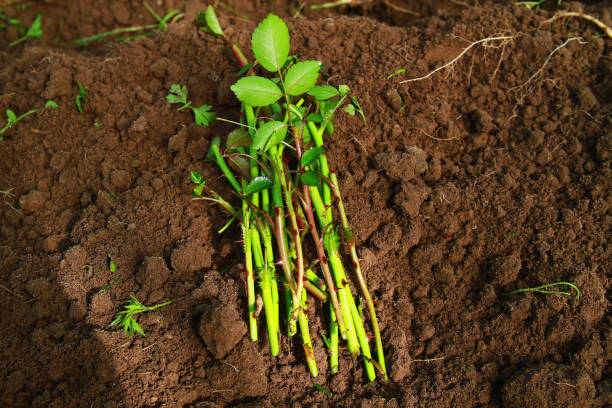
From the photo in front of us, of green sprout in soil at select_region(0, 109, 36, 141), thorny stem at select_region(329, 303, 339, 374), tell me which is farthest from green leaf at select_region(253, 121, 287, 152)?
green sprout in soil at select_region(0, 109, 36, 141)

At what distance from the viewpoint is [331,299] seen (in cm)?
176

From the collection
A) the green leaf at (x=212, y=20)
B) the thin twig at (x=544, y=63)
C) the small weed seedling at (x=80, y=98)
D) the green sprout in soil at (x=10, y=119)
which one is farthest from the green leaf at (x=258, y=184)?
the thin twig at (x=544, y=63)

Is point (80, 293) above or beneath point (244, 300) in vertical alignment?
above

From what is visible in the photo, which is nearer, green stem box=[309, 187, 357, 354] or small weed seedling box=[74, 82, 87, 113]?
green stem box=[309, 187, 357, 354]

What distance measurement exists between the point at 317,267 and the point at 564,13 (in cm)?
166

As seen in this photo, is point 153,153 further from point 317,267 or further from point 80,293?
point 317,267

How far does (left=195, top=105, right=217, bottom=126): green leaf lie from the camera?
83.9 inches

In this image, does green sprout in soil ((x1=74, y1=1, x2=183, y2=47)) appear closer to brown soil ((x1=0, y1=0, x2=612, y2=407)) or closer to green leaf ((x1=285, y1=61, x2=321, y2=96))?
brown soil ((x1=0, y1=0, x2=612, y2=407))

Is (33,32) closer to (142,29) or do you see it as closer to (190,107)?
(142,29)

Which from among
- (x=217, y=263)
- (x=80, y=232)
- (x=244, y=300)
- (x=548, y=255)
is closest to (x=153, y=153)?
(x=80, y=232)

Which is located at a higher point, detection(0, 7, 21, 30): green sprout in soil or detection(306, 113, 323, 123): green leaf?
detection(0, 7, 21, 30): green sprout in soil

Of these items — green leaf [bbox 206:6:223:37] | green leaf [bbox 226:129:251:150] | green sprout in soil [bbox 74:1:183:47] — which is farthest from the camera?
green sprout in soil [bbox 74:1:183:47]

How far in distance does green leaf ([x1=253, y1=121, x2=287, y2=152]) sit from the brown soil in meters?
0.44

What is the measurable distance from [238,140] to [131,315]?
0.75m
